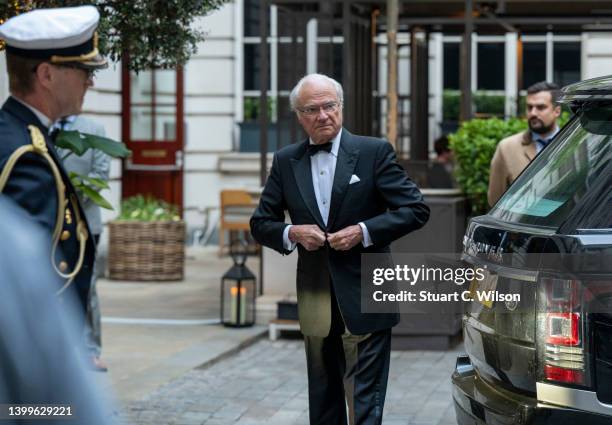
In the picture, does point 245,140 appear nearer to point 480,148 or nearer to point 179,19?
point 480,148

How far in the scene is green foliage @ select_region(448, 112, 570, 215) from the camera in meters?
9.97

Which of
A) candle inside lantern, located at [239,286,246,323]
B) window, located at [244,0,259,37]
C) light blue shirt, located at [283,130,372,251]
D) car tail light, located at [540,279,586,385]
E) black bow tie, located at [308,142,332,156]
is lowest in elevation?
candle inside lantern, located at [239,286,246,323]

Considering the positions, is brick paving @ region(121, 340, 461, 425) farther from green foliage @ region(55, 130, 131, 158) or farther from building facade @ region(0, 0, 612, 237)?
building facade @ region(0, 0, 612, 237)

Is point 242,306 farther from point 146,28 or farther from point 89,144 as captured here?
point 89,144

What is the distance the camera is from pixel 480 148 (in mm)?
9969

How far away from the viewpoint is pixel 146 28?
6832mm

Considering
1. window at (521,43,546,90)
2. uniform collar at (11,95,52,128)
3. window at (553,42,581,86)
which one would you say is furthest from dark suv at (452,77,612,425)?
window at (521,43,546,90)

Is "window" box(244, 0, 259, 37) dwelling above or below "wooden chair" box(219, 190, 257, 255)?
above

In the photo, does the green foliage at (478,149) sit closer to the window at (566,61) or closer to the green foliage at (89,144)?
the green foliage at (89,144)

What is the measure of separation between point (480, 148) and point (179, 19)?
12.0ft

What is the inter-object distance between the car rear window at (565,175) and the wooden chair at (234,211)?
11.0 m

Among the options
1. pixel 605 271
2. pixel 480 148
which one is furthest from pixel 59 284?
pixel 480 148

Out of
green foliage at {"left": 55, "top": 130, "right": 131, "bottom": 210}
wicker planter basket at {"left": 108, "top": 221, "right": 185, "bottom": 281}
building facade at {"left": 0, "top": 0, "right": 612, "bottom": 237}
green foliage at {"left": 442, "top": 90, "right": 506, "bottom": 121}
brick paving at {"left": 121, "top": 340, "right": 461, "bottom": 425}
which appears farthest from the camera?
green foliage at {"left": 442, "top": 90, "right": 506, "bottom": 121}

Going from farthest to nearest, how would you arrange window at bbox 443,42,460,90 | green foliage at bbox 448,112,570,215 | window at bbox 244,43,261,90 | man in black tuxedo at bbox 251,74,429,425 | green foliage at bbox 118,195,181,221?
window at bbox 443,42,460,90, window at bbox 244,43,261,90, green foliage at bbox 118,195,181,221, green foliage at bbox 448,112,570,215, man in black tuxedo at bbox 251,74,429,425
